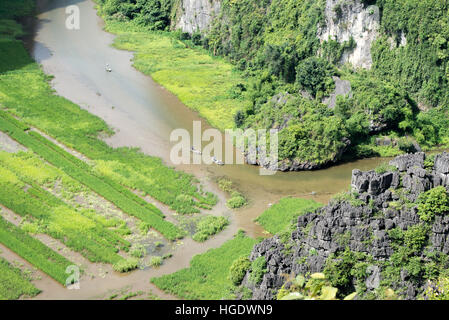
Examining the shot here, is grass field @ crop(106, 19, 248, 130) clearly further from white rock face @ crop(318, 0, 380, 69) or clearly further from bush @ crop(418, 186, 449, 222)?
bush @ crop(418, 186, 449, 222)

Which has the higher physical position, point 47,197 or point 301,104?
point 301,104

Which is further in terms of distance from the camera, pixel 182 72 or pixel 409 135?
pixel 182 72

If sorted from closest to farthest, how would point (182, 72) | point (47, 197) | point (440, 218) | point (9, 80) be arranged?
point (440, 218), point (47, 197), point (9, 80), point (182, 72)

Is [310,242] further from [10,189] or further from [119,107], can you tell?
[119,107]

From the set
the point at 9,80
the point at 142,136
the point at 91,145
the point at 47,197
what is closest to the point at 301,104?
the point at 142,136

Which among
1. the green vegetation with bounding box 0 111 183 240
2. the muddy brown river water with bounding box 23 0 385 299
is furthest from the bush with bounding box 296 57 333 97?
the green vegetation with bounding box 0 111 183 240
